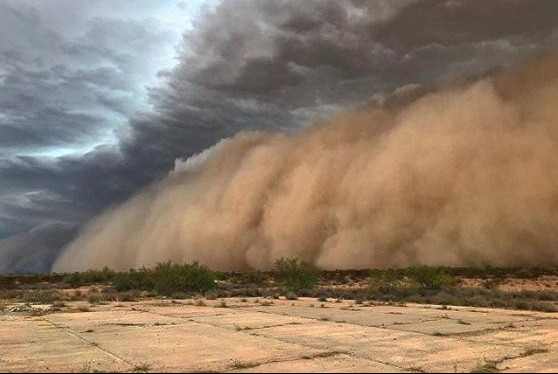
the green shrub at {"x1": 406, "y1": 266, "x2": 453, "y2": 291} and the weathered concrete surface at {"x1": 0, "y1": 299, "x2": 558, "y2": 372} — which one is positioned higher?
the green shrub at {"x1": 406, "y1": 266, "x2": 453, "y2": 291}

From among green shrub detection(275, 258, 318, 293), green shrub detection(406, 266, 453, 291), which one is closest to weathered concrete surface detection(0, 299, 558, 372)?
green shrub detection(406, 266, 453, 291)

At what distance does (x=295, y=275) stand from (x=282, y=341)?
91.1 feet

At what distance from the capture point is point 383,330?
14773 mm

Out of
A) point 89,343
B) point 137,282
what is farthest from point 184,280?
point 89,343

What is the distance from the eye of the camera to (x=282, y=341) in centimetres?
1259

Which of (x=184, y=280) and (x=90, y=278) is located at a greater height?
(x=184, y=280)

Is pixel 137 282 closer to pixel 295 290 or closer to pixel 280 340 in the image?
pixel 295 290

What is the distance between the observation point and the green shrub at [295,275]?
39.9 meters

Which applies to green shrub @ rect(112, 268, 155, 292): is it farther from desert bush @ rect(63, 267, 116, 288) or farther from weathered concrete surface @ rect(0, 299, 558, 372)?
weathered concrete surface @ rect(0, 299, 558, 372)

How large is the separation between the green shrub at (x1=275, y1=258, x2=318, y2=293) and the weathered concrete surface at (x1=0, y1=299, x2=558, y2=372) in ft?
63.8

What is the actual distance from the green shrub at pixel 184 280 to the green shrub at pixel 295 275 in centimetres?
521

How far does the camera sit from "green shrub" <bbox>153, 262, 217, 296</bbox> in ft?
121

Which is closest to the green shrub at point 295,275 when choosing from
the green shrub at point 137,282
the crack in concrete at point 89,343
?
the green shrub at point 137,282

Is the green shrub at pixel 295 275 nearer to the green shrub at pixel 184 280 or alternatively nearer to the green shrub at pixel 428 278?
the green shrub at pixel 184 280
